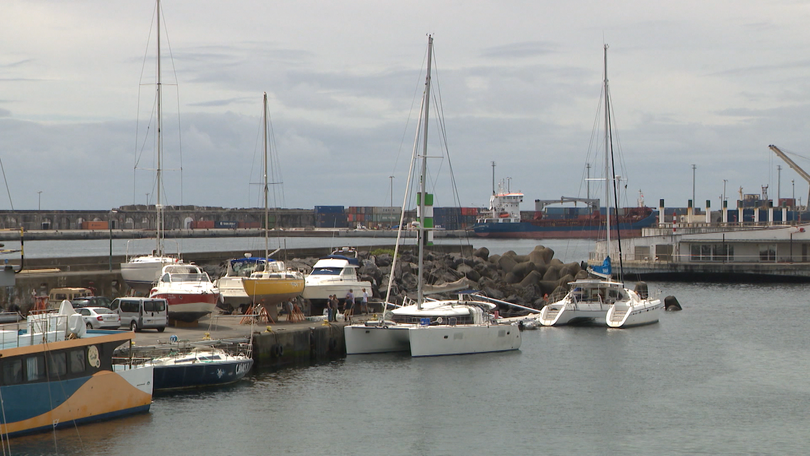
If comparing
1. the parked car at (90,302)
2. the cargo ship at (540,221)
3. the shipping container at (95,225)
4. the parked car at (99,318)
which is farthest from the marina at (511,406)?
the shipping container at (95,225)

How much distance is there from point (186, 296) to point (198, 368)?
6.56 metres

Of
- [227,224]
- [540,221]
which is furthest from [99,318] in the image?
[227,224]

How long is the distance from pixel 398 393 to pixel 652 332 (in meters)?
18.4

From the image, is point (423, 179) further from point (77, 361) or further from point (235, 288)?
point (77, 361)

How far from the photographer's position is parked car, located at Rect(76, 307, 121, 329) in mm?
26281

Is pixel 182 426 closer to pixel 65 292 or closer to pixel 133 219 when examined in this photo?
pixel 65 292

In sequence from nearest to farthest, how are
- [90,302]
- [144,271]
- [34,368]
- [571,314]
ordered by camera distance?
[34,368] → [90,302] → [144,271] → [571,314]

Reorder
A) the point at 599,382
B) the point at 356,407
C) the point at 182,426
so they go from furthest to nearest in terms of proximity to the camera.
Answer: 1. the point at 599,382
2. the point at 356,407
3. the point at 182,426

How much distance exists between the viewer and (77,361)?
65.3 feet

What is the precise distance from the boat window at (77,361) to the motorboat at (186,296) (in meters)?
10.3

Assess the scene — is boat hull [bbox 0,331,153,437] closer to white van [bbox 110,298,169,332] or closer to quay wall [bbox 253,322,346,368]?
white van [bbox 110,298,169,332]

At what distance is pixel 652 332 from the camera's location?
4116cm

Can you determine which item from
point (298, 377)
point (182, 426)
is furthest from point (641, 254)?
point (182, 426)

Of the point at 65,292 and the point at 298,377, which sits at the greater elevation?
the point at 65,292
